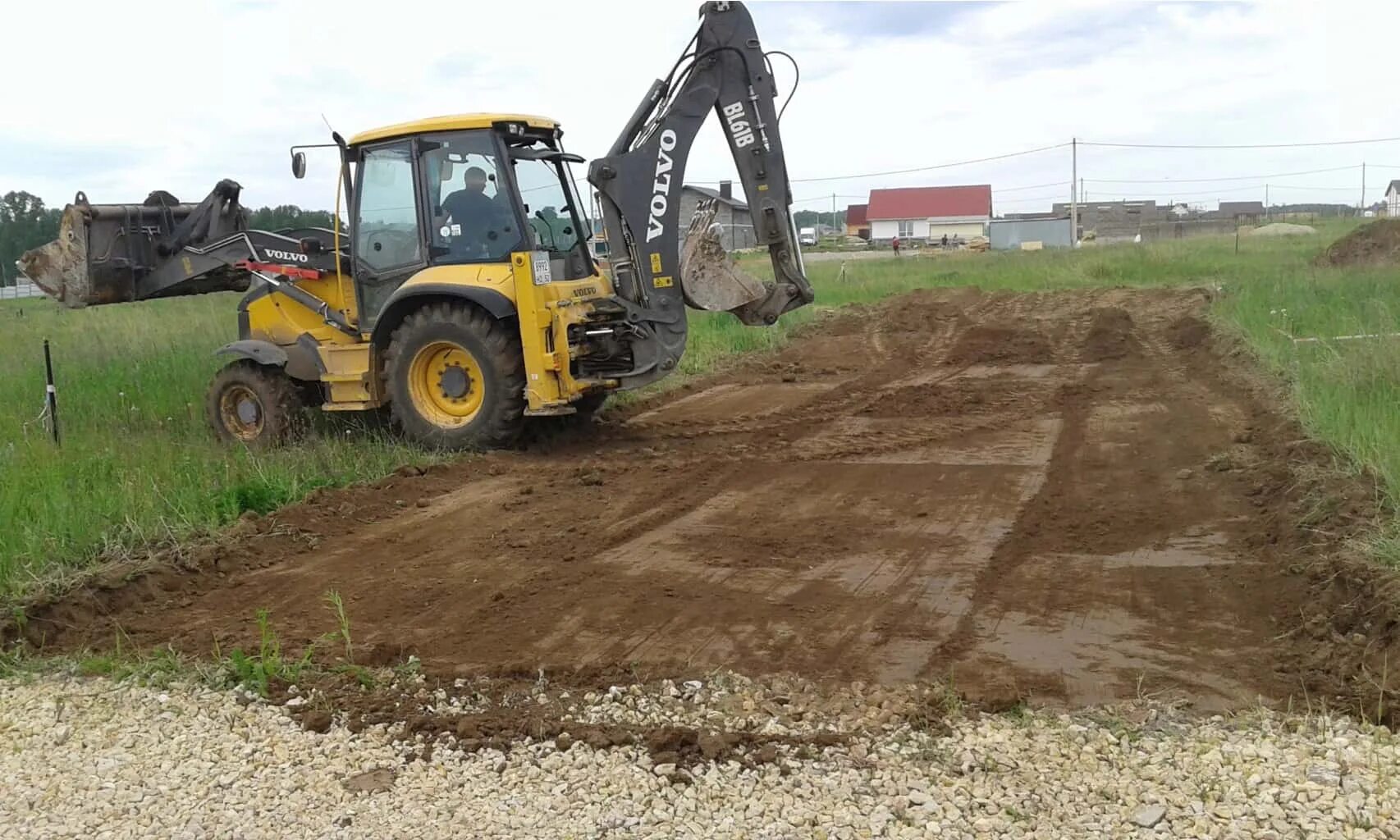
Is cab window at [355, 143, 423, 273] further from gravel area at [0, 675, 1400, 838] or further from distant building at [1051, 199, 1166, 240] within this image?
distant building at [1051, 199, 1166, 240]

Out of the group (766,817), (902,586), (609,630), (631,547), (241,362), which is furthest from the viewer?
(241,362)

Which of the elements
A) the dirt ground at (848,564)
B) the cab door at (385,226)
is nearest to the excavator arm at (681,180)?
the dirt ground at (848,564)

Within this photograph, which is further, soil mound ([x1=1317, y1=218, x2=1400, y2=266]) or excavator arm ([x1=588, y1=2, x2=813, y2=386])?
soil mound ([x1=1317, y1=218, x2=1400, y2=266])

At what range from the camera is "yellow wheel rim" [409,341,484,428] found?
9.21 m

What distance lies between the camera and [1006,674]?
457 centimetres

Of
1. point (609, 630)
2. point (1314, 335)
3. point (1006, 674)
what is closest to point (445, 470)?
point (609, 630)

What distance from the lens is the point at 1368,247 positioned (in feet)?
79.6

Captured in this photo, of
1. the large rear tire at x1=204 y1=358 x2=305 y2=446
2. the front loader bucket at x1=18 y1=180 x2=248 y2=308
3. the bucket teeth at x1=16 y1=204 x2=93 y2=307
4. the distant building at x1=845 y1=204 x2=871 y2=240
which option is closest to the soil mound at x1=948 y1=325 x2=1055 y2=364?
the large rear tire at x1=204 y1=358 x2=305 y2=446

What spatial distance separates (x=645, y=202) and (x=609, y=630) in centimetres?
474

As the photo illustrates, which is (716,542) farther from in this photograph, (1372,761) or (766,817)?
(1372,761)

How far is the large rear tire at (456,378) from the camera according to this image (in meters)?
8.95

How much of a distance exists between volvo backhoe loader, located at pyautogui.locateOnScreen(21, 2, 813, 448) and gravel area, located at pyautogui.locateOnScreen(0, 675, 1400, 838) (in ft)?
15.8

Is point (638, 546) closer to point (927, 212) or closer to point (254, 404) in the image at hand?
point (254, 404)

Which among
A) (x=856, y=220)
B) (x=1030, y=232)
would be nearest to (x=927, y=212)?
(x=856, y=220)
